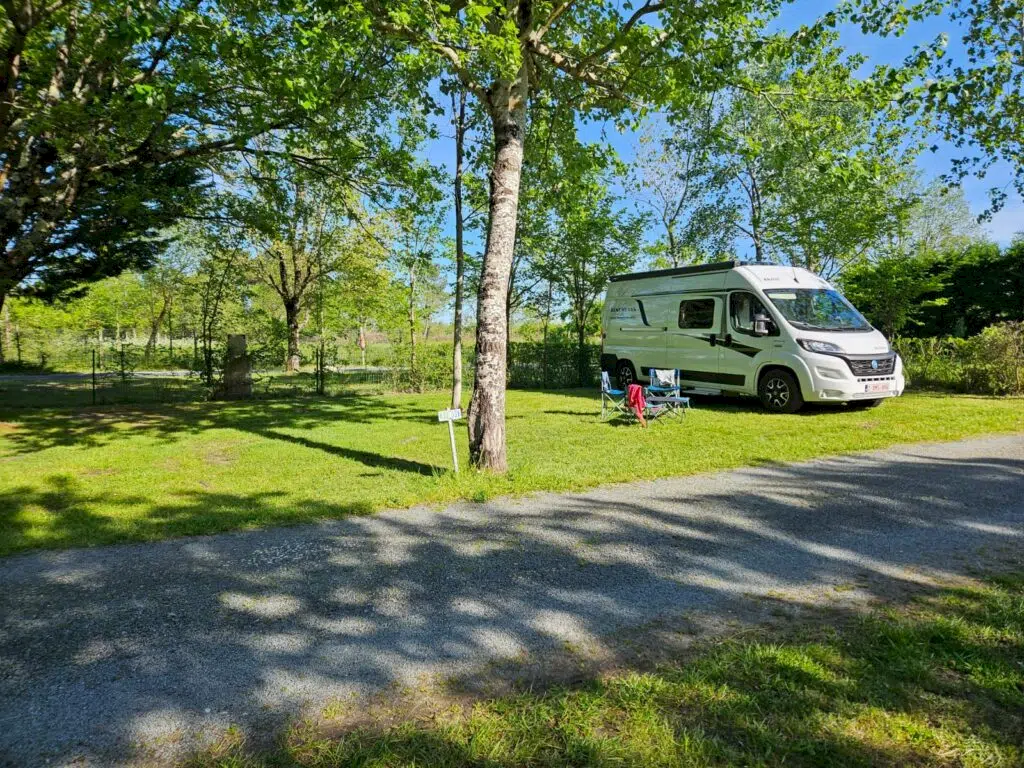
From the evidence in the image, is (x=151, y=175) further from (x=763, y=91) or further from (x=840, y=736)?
(x=840, y=736)

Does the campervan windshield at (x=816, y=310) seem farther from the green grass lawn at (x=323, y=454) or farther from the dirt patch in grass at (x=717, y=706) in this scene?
the dirt patch in grass at (x=717, y=706)

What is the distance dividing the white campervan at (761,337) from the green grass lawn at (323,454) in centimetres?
56

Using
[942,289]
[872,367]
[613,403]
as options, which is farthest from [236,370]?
[942,289]

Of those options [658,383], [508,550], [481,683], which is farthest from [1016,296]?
[481,683]

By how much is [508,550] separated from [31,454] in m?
7.96

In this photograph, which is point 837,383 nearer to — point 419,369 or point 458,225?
point 458,225

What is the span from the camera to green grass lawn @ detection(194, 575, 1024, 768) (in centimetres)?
201

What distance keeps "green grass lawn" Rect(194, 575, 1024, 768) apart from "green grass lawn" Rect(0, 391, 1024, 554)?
3.24 metres

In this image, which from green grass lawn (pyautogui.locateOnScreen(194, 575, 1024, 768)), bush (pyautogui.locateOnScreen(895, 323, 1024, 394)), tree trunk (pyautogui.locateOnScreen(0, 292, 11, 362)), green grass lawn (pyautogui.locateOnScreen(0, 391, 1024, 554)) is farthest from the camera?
tree trunk (pyautogui.locateOnScreen(0, 292, 11, 362))

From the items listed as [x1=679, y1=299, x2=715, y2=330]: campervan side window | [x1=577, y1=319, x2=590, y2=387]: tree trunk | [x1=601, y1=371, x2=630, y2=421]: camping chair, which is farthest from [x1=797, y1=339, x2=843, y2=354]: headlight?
[x1=577, y1=319, x2=590, y2=387]: tree trunk

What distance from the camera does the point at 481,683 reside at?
2.52 m

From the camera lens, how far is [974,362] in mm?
13188

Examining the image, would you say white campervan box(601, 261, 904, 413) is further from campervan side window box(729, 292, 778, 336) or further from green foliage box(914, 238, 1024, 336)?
green foliage box(914, 238, 1024, 336)

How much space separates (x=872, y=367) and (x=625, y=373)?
19.3 ft
